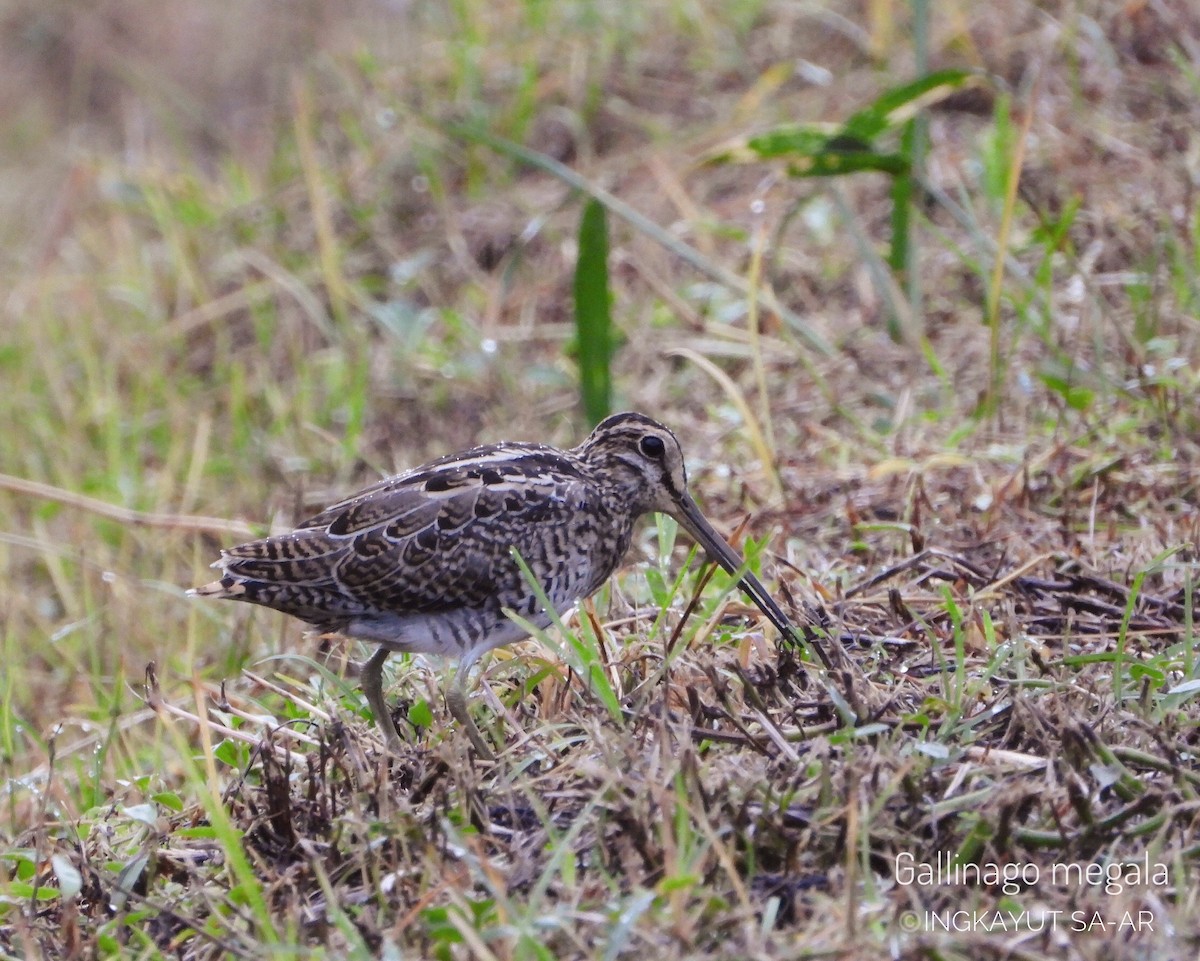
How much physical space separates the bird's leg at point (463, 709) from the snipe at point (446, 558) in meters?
0.03

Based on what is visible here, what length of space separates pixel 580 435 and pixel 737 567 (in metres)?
2.04

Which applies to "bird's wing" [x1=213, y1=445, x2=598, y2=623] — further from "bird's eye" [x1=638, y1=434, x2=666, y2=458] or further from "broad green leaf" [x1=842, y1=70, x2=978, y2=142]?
"broad green leaf" [x1=842, y1=70, x2=978, y2=142]

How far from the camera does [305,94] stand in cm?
803

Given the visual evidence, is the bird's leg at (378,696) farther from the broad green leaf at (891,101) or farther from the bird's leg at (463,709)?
the broad green leaf at (891,101)

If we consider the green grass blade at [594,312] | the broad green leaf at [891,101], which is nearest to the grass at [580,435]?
the green grass blade at [594,312]

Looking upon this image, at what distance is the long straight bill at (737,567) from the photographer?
3.57 metres

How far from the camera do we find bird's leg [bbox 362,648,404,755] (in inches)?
140

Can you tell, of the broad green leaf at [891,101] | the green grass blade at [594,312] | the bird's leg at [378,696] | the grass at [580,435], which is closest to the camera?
the grass at [580,435]

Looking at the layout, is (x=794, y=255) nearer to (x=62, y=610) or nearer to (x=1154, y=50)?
(x=1154, y=50)

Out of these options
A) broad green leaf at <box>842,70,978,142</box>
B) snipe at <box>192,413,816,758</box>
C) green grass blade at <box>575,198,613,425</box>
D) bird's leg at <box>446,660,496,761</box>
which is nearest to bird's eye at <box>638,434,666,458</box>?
snipe at <box>192,413,816,758</box>

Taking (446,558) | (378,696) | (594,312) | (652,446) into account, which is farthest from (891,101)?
(378,696)

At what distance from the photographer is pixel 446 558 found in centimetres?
380

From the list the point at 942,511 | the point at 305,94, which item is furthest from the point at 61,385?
the point at 942,511

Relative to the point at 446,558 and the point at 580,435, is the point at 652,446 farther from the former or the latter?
the point at 580,435
